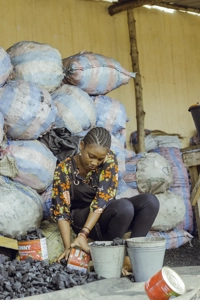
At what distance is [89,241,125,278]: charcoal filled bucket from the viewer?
2.87 meters

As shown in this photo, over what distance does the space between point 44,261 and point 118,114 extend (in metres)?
1.84

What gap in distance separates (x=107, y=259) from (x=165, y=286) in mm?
791

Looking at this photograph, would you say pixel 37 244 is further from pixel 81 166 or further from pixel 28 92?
pixel 28 92

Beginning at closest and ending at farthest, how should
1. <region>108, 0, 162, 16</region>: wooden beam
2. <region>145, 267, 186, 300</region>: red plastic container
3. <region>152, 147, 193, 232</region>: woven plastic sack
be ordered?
<region>145, 267, 186, 300</region>: red plastic container
<region>152, 147, 193, 232</region>: woven plastic sack
<region>108, 0, 162, 16</region>: wooden beam

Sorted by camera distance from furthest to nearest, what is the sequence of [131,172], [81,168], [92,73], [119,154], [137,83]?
[137,83], [131,172], [119,154], [92,73], [81,168]

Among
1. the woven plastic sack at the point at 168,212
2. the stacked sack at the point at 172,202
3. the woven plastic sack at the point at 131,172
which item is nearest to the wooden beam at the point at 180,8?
the stacked sack at the point at 172,202

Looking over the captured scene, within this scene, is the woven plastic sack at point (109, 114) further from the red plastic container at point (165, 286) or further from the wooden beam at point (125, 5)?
the red plastic container at point (165, 286)

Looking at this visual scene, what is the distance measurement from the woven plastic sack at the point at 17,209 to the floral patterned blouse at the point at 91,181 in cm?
22

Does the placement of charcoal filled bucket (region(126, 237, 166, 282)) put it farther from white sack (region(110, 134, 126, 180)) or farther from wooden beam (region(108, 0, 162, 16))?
wooden beam (region(108, 0, 162, 16))

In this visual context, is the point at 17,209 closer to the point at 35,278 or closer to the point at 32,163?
the point at 32,163

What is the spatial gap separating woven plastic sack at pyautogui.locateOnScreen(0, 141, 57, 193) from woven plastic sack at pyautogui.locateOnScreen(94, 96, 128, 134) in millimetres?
828

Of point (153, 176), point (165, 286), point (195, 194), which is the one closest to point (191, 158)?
point (195, 194)

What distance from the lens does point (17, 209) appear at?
3381 mm

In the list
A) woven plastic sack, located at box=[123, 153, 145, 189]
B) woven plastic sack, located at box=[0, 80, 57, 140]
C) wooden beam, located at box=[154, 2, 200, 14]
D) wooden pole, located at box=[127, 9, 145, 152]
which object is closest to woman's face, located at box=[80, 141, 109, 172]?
woven plastic sack, located at box=[0, 80, 57, 140]
